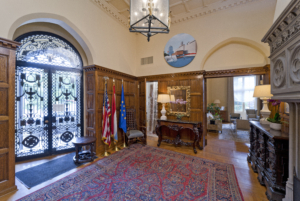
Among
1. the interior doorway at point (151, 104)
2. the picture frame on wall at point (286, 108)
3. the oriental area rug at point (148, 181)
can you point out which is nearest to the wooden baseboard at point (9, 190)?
the oriental area rug at point (148, 181)

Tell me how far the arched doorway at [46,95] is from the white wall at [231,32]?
3.28 metres

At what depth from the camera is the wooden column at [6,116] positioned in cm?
214

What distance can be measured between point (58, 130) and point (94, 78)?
6.12 ft

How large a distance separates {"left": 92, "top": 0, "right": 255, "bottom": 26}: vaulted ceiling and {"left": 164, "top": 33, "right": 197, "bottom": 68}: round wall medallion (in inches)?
27.8

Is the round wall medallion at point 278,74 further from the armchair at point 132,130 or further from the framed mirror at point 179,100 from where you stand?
the armchair at point 132,130

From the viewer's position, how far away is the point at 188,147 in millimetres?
4309

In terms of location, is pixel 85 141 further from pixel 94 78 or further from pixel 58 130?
pixel 94 78

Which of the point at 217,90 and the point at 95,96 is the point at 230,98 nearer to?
the point at 217,90

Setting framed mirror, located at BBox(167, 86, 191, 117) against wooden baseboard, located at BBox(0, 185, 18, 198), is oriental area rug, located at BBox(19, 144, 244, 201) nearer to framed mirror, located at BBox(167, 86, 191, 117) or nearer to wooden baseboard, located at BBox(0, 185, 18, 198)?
wooden baseboard, located at BBox(0, 185, 18, 198)

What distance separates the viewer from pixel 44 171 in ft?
9.19

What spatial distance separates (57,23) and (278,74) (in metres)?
4.64

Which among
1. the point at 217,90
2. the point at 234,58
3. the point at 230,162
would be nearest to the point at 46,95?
the point at 230,162

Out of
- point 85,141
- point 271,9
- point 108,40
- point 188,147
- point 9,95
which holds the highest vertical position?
point 271,9

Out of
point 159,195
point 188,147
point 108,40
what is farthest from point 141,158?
point 108,40
